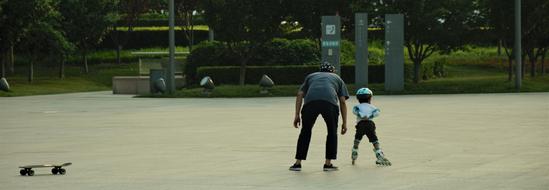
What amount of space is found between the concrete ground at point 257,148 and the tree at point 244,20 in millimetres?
16547

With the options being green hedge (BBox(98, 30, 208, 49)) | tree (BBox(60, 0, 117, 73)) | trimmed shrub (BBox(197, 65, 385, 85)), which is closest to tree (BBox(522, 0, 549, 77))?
trimmed shrub (BBox(197, 65, 385, 85))

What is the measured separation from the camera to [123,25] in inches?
3145

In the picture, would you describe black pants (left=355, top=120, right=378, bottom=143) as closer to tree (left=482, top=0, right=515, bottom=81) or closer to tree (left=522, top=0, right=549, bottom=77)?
tree (left=482, top=0, right=515, bottom=81)

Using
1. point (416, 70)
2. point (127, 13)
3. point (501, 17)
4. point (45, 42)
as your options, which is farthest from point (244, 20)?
point (127, 13)

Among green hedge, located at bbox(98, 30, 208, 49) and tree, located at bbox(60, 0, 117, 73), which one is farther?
green hedge, located at bbox(98, 30, 208, 49)

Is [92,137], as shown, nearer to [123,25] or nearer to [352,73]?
[352,73]

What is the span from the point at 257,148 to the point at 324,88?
11.6 ft

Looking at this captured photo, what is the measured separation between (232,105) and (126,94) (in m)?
15.3

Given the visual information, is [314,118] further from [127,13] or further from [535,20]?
[127,13]

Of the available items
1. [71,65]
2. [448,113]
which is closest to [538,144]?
[448,113]

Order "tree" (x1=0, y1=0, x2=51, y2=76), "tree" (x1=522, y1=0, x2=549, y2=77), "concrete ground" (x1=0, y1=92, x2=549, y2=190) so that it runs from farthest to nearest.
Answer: "tree" (x1=0, y1=0, x2=51, y2=76), "tree" (x1=522, y1=0, x2=549, y2=77), "concrete ground" (x1=0, y1=92, x2=549, y2=190)

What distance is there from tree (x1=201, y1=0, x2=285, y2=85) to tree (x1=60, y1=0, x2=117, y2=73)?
1716 centimetres

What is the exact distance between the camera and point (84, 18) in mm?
66625

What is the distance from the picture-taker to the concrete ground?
1409cm
